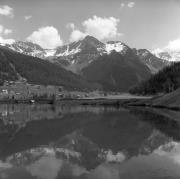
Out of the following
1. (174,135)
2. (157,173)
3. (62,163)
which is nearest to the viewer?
(157,173)

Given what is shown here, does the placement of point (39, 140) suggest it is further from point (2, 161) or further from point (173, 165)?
point (173, 165)

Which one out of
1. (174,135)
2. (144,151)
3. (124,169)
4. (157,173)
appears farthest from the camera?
(174,135)

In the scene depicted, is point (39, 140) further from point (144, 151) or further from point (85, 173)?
point (85, 173)

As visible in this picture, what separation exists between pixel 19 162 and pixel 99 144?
39.5 ft

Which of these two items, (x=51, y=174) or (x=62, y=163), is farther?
(x=62, y=163)

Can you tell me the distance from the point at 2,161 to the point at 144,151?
1384cm

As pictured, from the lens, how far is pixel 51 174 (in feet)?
71.7

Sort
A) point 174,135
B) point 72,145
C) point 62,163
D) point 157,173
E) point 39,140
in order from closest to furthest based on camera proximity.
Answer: point 157,173 < point 62,163 < point 72,145 < point 39,140 < point 174,135

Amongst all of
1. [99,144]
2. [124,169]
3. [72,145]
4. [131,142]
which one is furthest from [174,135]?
[124,169]

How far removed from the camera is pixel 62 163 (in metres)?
25.8

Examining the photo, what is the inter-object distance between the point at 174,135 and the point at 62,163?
22.9 m

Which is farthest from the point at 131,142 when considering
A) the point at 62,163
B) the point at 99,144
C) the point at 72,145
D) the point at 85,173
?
the point at 85,173

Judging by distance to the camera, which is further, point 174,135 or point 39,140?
point 174,135

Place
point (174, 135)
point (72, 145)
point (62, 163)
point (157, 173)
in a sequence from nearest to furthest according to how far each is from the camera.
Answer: point (157, 173) < point (62, 163) < point (72, 145) < point (174, 135)
